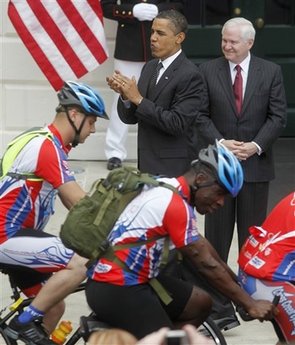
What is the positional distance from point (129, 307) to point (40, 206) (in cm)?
110

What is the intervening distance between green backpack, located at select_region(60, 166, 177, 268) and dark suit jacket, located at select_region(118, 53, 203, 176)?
212cm

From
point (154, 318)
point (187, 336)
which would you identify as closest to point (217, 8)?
point (154, 318)

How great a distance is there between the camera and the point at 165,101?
27.3 feet

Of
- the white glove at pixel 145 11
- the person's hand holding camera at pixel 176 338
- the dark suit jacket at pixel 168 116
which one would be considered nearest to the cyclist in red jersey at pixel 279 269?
the dark suit jacket at pixel 168 116

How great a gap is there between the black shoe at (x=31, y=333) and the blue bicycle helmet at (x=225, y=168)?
4.80 ft

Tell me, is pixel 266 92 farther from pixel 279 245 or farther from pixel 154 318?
pixel 154 318

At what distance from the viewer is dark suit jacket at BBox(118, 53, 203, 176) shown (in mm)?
8219

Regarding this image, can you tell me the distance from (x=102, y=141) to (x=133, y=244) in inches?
234

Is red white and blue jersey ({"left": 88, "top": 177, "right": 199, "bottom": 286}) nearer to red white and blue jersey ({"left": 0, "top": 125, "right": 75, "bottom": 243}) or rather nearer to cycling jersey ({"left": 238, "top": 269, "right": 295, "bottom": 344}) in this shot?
cycling jersey ({"left": 238, "top": 269, "right": 295, "bottom": 344})

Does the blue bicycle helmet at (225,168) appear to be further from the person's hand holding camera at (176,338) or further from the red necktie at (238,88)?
the red necktie at (238,88)

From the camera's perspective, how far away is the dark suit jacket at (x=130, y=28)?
11.0 metres

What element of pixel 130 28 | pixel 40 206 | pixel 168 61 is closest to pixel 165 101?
pixel 168 61

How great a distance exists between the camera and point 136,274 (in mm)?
6098

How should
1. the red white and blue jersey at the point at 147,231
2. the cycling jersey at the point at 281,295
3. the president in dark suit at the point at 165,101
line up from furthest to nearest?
the president in dark suit at the point at 165,101 → the cycling jersey at the point at 281,295 → the red white and blue jersey at the point at 147,231
